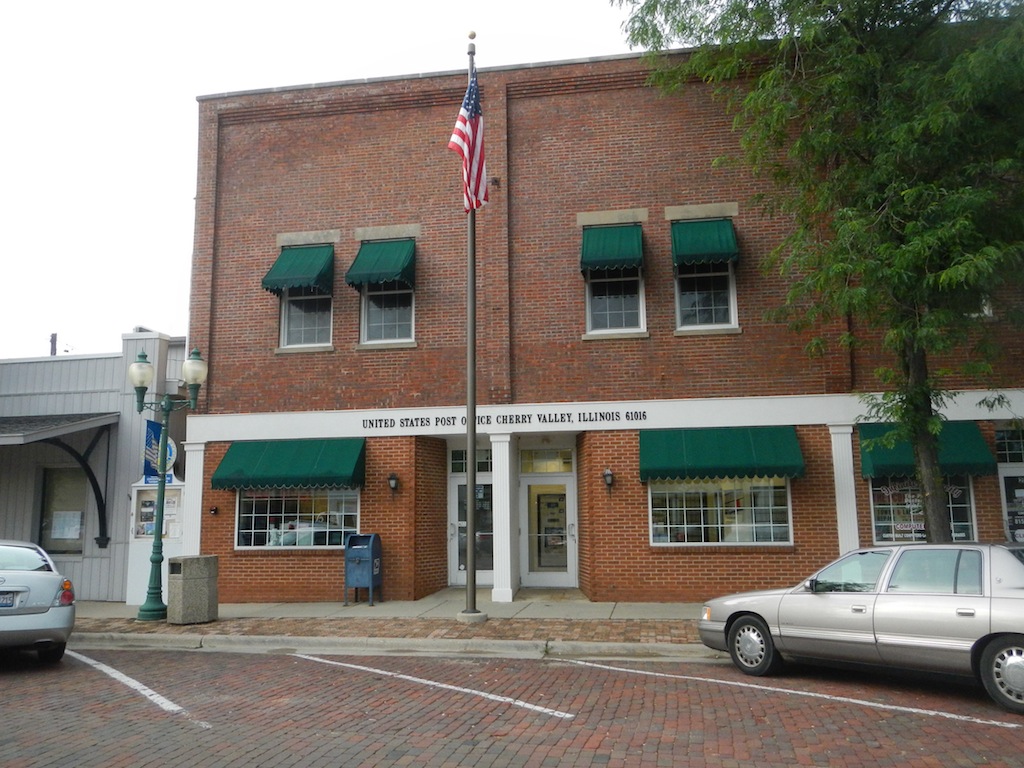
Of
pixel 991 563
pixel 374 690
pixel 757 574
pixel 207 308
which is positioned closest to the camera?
pixel 991 563

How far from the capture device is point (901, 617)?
25.8 ft

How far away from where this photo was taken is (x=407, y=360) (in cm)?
1518

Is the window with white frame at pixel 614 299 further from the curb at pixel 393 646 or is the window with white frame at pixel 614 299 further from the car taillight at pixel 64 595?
the car taillight at pixel 64 595

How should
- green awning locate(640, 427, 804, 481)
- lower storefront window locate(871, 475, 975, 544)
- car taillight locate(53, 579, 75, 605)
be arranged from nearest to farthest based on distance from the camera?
car taillight locate(53, 579, 75, 605), green awning locate(640, 427, 804, 481), lower storefront window locate(871, 475, 975, 544)

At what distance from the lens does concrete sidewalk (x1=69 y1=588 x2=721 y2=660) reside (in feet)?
34.8

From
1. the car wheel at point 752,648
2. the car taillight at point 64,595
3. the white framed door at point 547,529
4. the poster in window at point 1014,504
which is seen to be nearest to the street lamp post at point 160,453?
the car taillight at point 64,595

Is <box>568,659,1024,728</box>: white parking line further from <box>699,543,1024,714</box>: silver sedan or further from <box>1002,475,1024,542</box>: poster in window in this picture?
<box>1002,475,1024,542</box>: poster in window

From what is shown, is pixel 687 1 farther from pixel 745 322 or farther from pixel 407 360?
pixel 407 360

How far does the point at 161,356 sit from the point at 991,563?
14444 millimetres

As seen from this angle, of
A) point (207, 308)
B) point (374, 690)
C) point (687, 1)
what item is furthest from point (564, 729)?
point (207, 308)

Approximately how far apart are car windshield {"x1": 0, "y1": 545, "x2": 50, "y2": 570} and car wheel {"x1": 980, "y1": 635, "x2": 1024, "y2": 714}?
10.2m

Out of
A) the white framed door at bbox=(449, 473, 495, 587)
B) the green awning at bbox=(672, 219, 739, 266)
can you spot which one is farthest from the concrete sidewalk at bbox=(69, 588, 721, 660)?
the green awning at bbox=(672, 219, 739, 266)

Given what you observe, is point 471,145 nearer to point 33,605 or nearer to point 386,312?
point 386,312

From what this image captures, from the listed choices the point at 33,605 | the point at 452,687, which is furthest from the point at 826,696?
the point at 33,605
